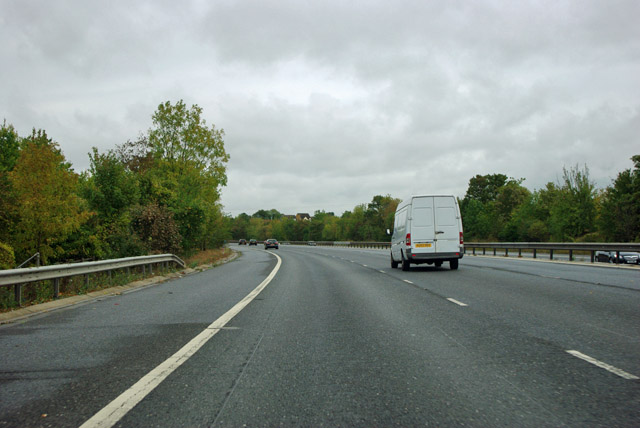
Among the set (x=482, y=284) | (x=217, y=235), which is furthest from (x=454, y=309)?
(x=217, y=235)

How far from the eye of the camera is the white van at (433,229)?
17.1 m

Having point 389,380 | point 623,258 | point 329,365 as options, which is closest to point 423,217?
point 329,365

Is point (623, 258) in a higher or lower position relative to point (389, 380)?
higher

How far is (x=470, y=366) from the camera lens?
4531mm

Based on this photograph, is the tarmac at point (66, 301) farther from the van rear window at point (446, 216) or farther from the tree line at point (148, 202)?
the van rear window at point (446, 216)

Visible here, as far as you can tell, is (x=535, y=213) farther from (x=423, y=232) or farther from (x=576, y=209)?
(x=423, y=232)

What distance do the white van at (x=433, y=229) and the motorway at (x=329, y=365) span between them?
804 cm

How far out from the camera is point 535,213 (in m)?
82.8

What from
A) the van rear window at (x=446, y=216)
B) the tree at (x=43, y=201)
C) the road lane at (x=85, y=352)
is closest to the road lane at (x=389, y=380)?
the road lane at (x=85, y=352)

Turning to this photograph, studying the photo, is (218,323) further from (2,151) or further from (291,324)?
(2,151)

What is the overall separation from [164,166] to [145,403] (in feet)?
123

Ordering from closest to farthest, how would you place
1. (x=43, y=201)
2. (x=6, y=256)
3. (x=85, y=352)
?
1. (x=85, y=352)
2. (x=6, y=256)
3. (x=43, y=201)

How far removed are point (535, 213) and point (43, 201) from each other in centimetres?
7985

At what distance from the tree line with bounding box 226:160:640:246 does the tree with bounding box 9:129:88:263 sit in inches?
1707
